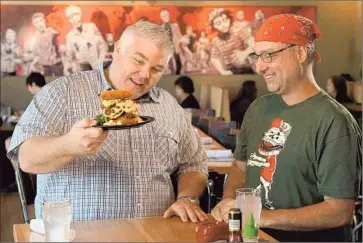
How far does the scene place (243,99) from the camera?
384 inches

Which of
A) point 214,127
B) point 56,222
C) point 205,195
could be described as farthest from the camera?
point 214,127

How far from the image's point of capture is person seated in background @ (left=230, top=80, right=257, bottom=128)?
30.9 feet

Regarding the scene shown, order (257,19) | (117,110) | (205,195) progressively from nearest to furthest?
(117,110)
(205,195)
(257,19)

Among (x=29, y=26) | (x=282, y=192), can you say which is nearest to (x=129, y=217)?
(x=282, y=192)

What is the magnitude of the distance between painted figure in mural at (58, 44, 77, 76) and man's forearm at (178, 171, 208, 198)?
6.94 metres

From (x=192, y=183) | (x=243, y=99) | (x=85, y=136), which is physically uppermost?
(x=85, y=136)

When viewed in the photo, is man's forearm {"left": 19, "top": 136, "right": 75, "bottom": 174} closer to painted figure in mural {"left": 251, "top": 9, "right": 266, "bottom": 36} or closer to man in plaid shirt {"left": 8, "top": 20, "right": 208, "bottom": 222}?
man in plaid shirt {"left": 8, "top": 20, "right": 208, "bottom": 222}

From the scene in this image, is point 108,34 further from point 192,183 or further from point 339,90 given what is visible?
point 192,183

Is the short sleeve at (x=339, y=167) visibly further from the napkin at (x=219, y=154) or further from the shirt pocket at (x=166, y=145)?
the napkin at (x=219, y=154)

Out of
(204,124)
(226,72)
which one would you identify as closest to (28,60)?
(226,72)

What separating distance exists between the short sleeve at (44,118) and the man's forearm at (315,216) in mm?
829

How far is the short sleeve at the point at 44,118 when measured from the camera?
8.34 ft

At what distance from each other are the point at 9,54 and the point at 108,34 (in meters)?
1.36

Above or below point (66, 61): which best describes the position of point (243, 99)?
below
